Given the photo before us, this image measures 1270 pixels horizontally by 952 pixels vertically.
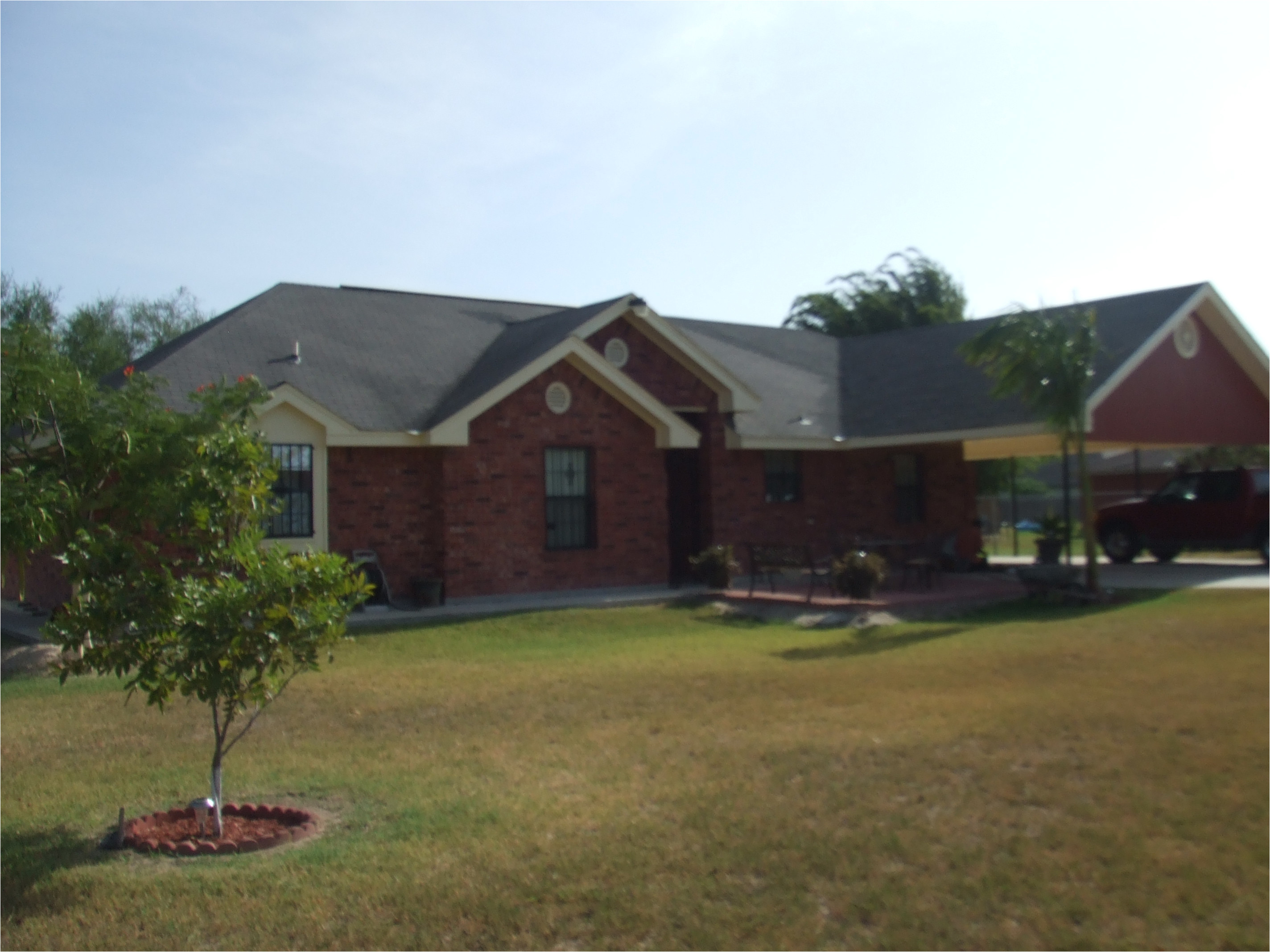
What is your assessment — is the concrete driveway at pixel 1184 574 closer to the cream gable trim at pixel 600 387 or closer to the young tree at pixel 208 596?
the cream gable trim at pixel 600 387

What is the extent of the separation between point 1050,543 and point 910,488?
341cm

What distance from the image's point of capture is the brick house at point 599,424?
1758 centimetres

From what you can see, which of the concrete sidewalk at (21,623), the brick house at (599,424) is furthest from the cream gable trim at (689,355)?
the concrete sidewalk at (21,623)

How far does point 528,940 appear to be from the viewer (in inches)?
212

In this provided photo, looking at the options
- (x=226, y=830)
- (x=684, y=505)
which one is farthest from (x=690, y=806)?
(x=684, y=505)

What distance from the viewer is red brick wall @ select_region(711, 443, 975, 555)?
21.4 m

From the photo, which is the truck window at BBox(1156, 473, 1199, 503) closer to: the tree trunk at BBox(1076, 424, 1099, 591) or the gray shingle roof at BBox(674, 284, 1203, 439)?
the gray shingle roof at BBox(674, 284, 1203, 439)

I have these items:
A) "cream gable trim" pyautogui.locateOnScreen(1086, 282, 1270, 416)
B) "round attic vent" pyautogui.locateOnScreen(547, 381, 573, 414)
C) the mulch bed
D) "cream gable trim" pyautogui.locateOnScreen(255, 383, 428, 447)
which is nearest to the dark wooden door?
"round attic vent" pyautogui.locateOnScreen(547, 381, 573, 414)

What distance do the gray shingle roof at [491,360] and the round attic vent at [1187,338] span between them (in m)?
0.83

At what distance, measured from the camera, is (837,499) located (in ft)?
75.8

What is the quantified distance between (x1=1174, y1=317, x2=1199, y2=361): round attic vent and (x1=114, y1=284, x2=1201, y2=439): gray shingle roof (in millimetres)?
829

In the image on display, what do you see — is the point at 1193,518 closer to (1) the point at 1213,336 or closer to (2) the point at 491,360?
(1) the point at 1213,336

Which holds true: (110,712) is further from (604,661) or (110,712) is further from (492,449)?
(492,449)

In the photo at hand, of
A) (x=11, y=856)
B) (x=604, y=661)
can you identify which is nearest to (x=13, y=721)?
(x=11, y=856)
